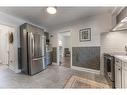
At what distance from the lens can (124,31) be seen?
10.9ft

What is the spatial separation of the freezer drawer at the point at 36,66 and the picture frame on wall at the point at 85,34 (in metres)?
1.98

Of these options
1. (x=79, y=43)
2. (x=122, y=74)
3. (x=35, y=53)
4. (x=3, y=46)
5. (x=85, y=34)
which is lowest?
(x=122, y=74)

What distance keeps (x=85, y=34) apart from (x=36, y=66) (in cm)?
240

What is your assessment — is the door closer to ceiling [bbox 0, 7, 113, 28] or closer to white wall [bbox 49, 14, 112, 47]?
ceiling [bbox 0, 7, 113, 28]

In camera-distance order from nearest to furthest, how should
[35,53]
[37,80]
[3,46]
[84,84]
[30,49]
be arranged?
[84,84] → [37,80] → [30,49] → [35,53] → [3,46]

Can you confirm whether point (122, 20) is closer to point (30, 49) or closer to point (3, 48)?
point (30, 49)

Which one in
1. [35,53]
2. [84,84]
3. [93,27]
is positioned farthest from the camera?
[93,27]

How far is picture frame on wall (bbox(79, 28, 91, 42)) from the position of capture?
14.5ft

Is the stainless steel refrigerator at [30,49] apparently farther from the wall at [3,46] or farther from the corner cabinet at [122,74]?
the corner cabinet at [122,74]

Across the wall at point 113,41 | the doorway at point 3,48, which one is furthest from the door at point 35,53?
the doorway at point 3,48

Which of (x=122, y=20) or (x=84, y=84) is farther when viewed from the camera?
(x=84, y=84)

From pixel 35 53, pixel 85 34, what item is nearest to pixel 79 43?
pixel 85 34

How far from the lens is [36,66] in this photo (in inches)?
160
